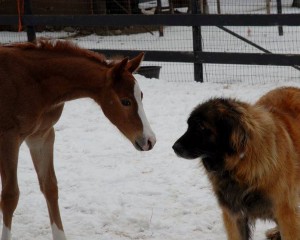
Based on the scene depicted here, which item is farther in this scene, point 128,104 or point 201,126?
point 128,104

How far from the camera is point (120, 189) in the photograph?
5.55 meters

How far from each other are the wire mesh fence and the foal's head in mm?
6929

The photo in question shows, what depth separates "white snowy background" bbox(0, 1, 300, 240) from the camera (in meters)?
4.75

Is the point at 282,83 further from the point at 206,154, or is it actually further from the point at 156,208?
the point at 206,154

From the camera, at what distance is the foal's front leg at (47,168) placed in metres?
4.59

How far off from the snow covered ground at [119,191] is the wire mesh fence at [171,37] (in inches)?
153

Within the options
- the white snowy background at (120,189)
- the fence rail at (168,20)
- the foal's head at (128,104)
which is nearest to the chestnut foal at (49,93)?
the foal's head at (128,104)

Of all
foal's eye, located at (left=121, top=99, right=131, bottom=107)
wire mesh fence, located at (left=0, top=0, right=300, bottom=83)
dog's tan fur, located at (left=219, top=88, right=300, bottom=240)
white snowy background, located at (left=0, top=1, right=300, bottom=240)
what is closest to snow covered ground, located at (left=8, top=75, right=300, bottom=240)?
white snowy background, located at (left=0, top=1, right=300, bottom=240)

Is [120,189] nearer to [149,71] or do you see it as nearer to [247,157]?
[247,157]

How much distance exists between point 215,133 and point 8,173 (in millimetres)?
1617

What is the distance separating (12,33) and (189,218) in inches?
487

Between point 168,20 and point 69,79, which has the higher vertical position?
point 69,79

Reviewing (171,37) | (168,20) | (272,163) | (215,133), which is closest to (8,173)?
(215,133)

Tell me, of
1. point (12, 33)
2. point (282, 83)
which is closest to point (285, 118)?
point (282, 83)
